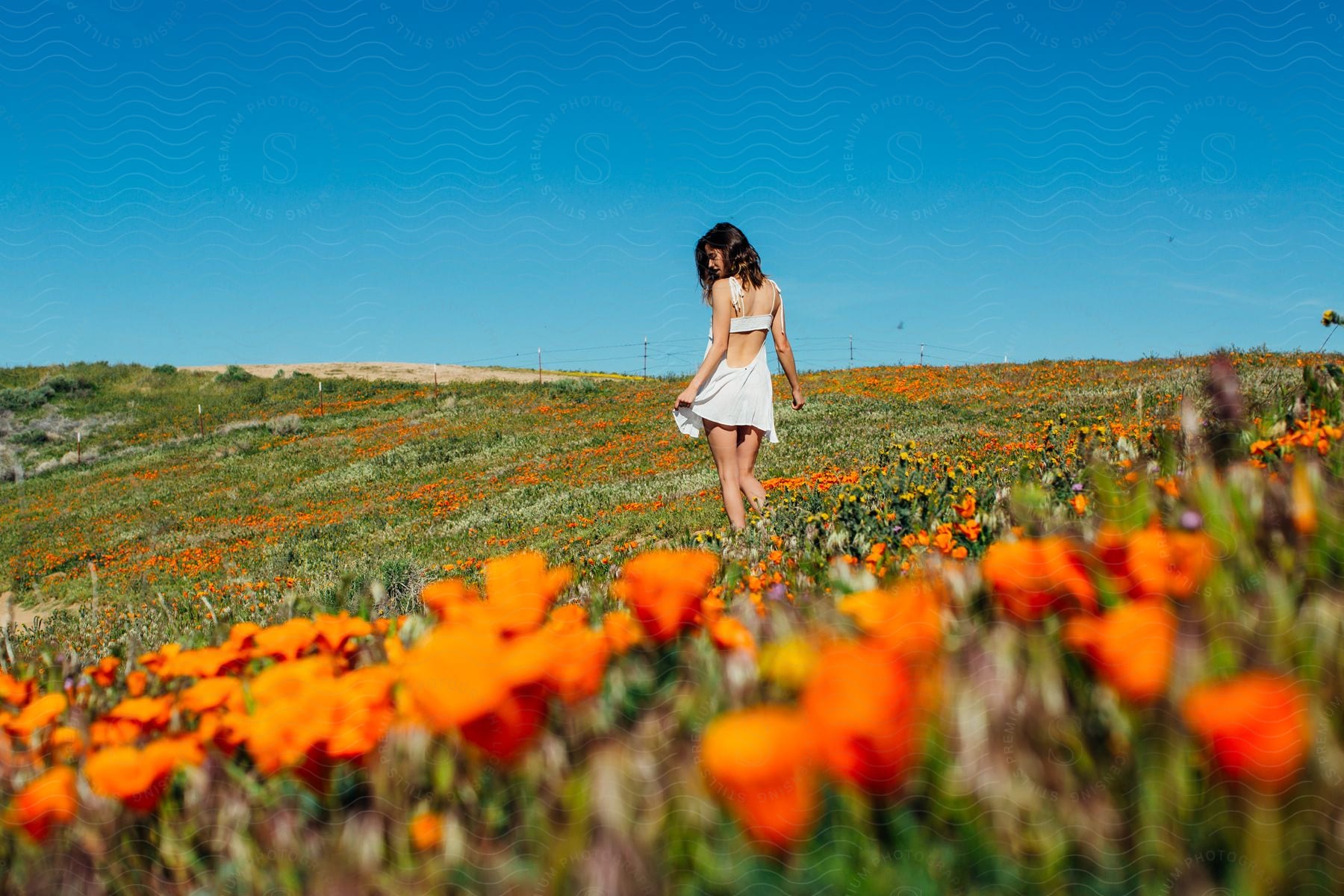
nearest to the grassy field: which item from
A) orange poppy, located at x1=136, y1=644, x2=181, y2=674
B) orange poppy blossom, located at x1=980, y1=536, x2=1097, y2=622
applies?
orange poppy, located at x1=136, y1=644, x2=181, y2=674

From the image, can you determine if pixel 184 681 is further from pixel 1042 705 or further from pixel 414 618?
pixel 1042 705

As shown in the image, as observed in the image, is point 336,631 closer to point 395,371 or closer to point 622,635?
point 622,635

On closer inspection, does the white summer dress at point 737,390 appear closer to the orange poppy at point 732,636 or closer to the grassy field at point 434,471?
the grassy field at point 434,471

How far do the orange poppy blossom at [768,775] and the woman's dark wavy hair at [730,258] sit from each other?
19.3 feet

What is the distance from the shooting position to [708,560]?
1159 mm

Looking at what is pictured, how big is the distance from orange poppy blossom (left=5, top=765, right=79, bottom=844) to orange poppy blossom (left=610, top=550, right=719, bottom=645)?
2.18 feet

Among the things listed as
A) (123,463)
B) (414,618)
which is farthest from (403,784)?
(123,463)

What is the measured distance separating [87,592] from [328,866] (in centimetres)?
1666

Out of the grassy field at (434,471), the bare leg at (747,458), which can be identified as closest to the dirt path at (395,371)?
the grassy field at (434,471)

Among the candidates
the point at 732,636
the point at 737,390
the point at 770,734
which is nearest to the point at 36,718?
the point at 732,636

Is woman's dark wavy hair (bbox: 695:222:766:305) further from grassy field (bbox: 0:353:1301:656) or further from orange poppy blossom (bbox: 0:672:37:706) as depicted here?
orange poppy blossom (bbox: 0:672:37:706)

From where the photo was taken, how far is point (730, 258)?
638cm

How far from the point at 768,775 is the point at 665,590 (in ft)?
1.60

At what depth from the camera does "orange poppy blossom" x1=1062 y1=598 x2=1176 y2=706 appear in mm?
733
